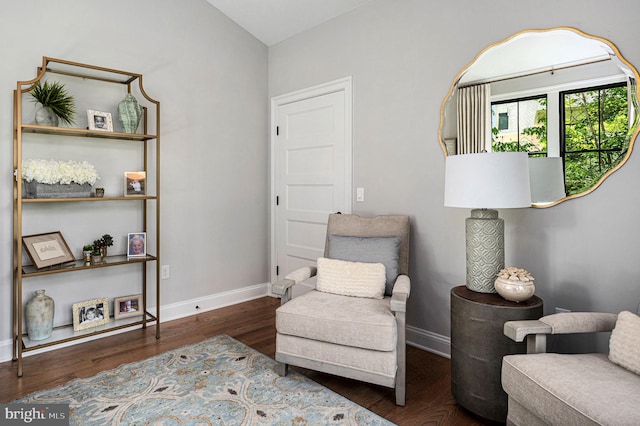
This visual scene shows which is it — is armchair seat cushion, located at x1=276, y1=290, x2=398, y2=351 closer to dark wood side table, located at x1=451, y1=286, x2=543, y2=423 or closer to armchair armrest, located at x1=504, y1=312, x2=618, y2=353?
dark wood side table, located at x1=451, y1=286, x2=543, y2=423

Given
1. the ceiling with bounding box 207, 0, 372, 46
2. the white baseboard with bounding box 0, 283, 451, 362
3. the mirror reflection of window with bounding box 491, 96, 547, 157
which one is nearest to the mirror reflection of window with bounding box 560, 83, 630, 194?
the mirror reflection of window with bounding box 491, 96, 547, 157

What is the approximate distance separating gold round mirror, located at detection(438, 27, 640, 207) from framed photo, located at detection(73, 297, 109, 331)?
2.86 metres

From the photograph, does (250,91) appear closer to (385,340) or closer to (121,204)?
(121,204)

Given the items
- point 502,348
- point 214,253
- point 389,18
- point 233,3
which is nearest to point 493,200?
point 502,348

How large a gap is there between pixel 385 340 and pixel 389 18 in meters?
2.39

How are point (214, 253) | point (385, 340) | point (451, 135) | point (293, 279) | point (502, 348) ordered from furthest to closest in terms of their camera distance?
point (214, 253) → point (451, 135) → point (293, 279) → point (385, 340) → point (502, 348)

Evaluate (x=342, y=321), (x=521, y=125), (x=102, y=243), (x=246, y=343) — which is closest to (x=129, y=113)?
(x=102, y=243)

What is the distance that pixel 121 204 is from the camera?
9.86 feet

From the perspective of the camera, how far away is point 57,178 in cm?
243

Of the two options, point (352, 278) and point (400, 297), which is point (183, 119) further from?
point (400, 297)

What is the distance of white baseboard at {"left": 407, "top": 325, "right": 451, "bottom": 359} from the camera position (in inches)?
103

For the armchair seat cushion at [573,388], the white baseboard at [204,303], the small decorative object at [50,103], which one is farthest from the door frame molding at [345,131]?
the armchair seat cushion at [573,388]

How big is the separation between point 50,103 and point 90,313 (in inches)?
59.3

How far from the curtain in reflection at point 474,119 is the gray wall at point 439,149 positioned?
0.16m
